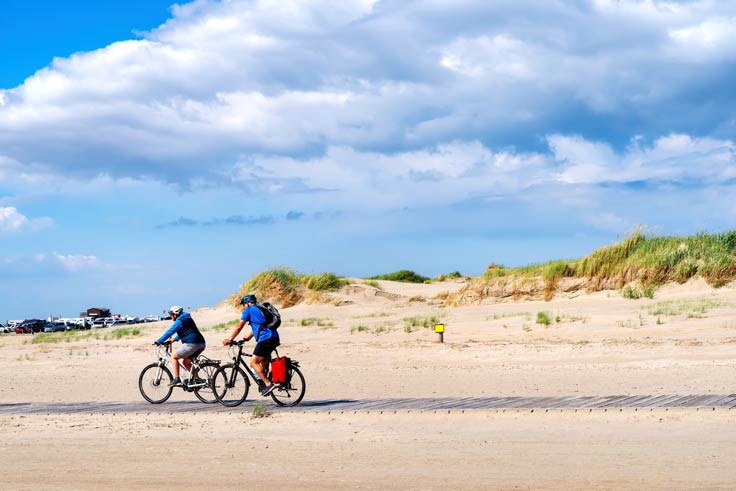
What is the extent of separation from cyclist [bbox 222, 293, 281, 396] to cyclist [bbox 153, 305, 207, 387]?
1.07 meters

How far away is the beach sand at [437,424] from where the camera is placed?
1068 cm

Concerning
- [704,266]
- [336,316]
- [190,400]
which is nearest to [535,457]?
[190,400]

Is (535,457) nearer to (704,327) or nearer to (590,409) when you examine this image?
(590,409)

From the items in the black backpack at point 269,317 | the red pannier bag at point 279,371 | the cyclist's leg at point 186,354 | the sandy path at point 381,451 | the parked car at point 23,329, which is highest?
the black backpack at point 269,317

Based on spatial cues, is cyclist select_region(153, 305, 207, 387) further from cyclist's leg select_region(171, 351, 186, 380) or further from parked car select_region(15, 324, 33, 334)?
parked car select_region(15, 324, 33, 334)

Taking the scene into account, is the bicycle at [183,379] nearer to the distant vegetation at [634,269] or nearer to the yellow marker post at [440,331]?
the yellow marker post at [440,331]

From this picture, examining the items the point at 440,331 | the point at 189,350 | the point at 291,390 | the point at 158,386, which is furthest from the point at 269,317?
the point at 440,331

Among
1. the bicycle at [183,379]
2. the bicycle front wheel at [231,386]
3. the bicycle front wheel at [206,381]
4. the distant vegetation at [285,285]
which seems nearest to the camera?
the bicycle front wheel at [231,386]

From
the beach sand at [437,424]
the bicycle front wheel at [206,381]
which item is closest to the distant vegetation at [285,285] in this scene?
the beach sand at [437,424]

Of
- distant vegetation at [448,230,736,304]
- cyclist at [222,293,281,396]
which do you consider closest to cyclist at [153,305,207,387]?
cyclist at [222,293,281,396]

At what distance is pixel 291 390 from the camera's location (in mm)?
15812

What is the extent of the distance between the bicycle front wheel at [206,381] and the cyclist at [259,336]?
3.16 ft

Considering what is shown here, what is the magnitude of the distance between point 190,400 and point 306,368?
18.4 feet

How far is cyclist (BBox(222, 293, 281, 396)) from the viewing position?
15.3 meters
